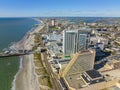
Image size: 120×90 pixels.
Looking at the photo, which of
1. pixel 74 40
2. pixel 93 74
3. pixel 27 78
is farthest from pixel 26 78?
pixel 74 40

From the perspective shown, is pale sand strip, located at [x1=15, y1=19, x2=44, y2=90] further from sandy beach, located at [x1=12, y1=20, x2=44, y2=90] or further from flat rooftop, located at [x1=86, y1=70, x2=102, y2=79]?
flat rooftop, located at [x1=86, y1=70, x2=102, y2=79]

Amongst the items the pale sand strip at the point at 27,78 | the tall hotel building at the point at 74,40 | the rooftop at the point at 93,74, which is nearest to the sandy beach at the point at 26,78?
the pale sand strip at the point at 27,78

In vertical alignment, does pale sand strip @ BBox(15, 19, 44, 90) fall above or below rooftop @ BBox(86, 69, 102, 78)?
below

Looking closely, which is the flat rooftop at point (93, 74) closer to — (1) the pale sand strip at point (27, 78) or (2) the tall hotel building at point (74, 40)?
(1) the pale sand strip at point (27, 78)

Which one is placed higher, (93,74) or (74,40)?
(74,40)

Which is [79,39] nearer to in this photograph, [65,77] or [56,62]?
[56,62]

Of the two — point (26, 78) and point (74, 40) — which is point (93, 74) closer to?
point (74, 40)

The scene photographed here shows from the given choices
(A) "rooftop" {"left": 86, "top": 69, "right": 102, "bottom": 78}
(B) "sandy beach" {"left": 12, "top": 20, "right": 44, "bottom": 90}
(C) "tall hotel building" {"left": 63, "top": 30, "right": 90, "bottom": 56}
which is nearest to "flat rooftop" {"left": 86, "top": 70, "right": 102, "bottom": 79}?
(A) "rooftop" {"left": 86, "top": 69, "right": 102, "bottom": 78}

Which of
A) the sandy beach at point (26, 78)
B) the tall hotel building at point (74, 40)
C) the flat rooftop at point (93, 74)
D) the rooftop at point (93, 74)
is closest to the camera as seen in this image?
the sandy beach at point (26, 78)
